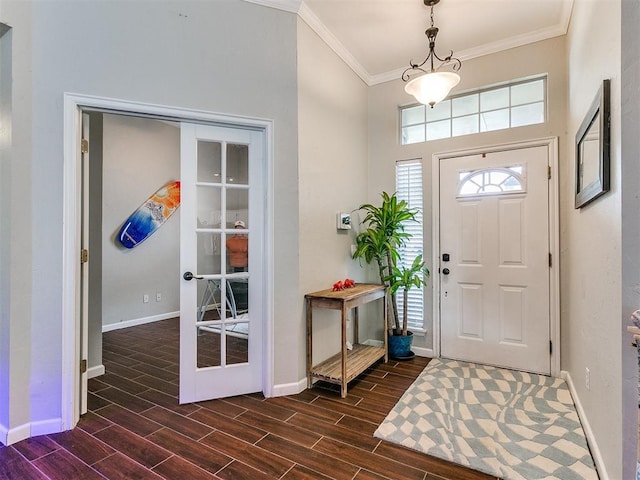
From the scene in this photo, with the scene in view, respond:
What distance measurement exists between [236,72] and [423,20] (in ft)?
5.64

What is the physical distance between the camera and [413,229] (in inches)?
144

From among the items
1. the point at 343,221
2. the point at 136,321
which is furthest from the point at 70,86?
the point at 136,321

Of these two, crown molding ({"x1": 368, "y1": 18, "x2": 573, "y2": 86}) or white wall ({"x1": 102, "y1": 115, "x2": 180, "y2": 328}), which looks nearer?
crown molding ({"x1": 368, "y1": 18, "x2": 573, "y2": 86})

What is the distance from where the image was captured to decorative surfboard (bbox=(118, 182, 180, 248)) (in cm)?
474

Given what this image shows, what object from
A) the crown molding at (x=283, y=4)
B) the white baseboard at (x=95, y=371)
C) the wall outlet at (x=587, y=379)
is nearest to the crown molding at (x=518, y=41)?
the crown molding at (x=283, y=4)

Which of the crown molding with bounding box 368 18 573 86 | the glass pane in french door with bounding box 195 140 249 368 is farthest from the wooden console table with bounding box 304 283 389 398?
the crown molding with bounding box 368 18 573 86

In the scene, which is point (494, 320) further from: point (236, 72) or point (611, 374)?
point (236, 72)

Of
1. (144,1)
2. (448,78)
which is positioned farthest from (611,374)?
(144,1)

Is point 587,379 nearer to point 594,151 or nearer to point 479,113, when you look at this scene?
point 594,151

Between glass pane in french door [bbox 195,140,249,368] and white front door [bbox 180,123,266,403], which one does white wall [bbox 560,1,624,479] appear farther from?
glass pane in french door [bbox 195,140,249,368]

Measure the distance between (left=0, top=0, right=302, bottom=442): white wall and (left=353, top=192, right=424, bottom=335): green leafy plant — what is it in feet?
3.92

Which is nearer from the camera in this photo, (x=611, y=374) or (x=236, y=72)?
(x=611, y=374)

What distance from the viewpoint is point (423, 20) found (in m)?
2.89

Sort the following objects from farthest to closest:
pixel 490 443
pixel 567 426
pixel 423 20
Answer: pixel 423 20
pixel 567 426
pixel 490 443
